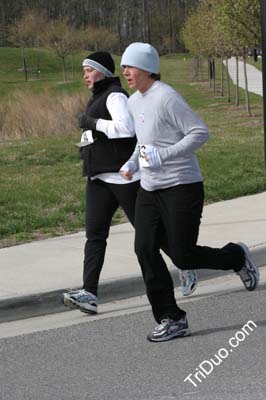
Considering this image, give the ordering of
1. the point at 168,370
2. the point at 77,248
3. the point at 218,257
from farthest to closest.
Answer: the point at 77,248, the point at 218,257, the point at 168,370

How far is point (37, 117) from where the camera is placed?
21797 millimetres

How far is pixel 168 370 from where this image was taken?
5094mm

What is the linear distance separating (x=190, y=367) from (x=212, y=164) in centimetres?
861

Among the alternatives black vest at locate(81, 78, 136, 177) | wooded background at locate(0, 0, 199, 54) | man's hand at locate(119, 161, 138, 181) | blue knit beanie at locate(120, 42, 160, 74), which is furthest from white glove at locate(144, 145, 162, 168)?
wooded background at locate(0, 0, 199, 54)

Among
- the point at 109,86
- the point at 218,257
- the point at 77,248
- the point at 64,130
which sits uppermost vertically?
the point at 109,86

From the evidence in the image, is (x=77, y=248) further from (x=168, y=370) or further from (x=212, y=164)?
(x=212, y=164)

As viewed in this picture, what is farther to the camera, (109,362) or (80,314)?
(80,314)

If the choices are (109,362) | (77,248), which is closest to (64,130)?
(77,248)

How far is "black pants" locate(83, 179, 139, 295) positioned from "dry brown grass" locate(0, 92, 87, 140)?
569 inches

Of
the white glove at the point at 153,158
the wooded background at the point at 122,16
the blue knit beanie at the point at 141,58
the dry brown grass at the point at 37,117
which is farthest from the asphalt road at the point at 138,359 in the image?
the wooded background at the point at 122,16

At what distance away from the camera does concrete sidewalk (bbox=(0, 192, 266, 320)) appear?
6781mm

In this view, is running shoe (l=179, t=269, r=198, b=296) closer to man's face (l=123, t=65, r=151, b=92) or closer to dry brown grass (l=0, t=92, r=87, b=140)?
man's face (l=123, t=65, r=151, b=92)

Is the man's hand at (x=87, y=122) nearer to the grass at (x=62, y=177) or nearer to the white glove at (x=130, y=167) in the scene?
the white glove at (x=130, y=167)

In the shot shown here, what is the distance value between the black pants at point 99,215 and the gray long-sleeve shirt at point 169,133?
29.1 inches
